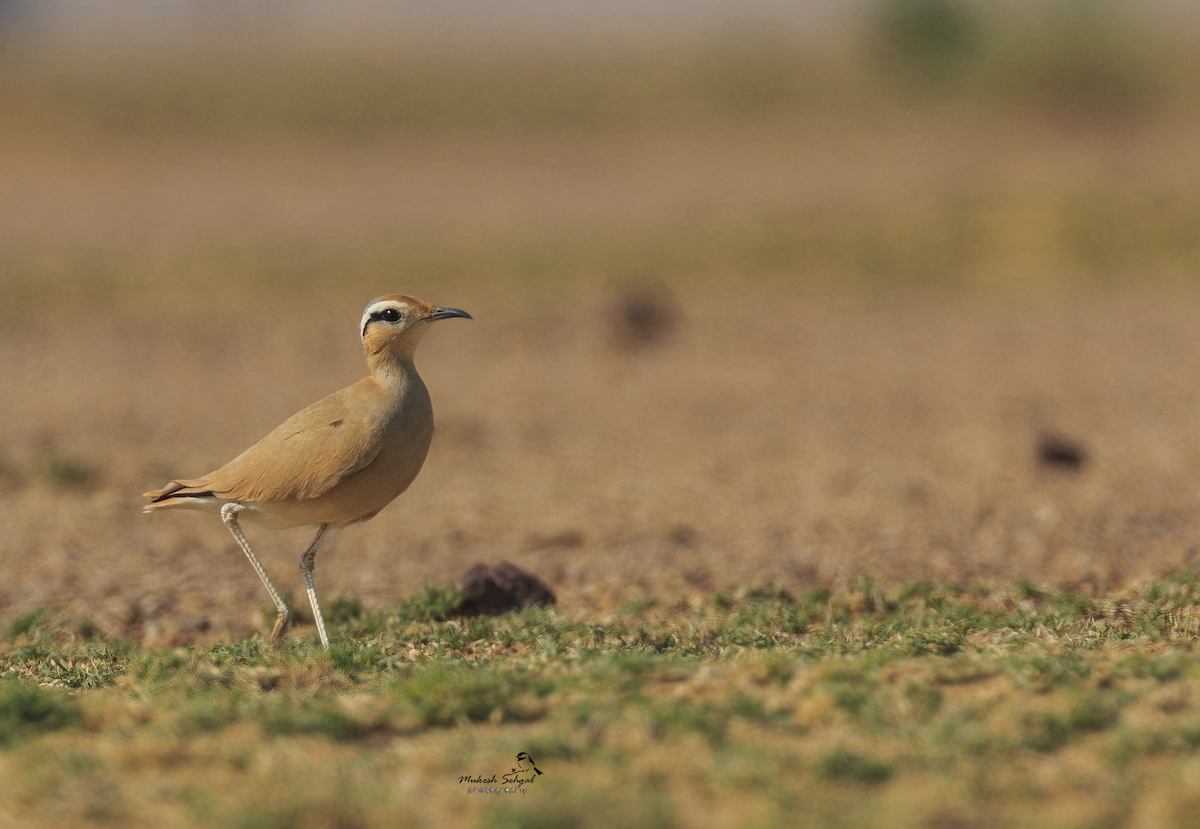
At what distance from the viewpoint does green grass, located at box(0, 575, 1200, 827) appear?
12.4ft

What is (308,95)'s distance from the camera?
43156 millimetres

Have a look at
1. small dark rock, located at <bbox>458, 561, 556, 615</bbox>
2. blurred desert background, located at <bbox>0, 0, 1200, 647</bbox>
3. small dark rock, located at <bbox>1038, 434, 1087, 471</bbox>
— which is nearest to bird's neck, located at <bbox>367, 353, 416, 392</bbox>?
small dark rock, located at <bbox>458, 561, 556, 615</bbox>

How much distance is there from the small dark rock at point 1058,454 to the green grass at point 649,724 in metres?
4.95

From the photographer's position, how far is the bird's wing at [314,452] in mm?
5875

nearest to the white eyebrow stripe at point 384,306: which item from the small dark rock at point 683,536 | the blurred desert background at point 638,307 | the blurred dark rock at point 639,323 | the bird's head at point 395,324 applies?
the bird's head at point 395,324

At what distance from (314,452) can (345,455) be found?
150 mm

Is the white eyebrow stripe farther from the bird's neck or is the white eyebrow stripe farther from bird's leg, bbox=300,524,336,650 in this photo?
bird's leg, bbox=300,524,336,650

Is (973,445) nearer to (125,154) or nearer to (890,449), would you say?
(890,449)

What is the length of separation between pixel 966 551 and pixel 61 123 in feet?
122

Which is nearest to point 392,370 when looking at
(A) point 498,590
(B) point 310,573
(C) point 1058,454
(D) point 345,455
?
(D) point 345,455

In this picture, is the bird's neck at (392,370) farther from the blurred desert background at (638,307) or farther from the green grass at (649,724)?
the blurred desert background at (638,307)

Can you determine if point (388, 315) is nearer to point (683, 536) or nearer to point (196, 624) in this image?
point (196, 624)

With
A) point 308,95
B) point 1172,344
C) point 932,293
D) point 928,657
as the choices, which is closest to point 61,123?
point 308,95

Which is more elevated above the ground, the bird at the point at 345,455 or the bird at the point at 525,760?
the bird at the point at 345,455
